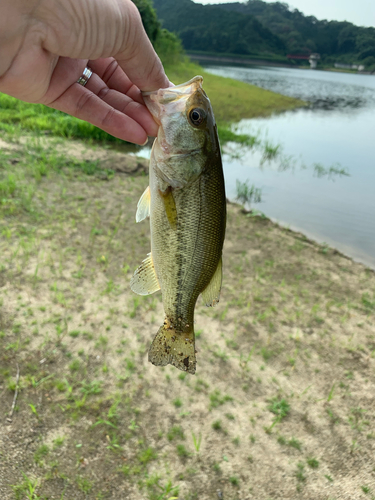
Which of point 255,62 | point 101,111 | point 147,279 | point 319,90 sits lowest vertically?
point 147,279

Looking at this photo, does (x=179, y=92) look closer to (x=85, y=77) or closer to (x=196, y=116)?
(x=196, y=116)

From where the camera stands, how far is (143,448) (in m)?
3.11

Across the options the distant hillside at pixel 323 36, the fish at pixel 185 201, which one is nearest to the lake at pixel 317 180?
the fish at pixel 185 201

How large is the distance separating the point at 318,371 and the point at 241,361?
0.98m

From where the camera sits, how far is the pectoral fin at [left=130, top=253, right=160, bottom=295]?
2.01 m

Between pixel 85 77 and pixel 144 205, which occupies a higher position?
pixel 85 77

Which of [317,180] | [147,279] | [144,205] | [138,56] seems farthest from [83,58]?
[317,180]

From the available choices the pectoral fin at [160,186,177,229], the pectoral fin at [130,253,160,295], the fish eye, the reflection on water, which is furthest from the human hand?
the reflection on water

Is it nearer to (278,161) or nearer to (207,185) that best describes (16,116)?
(278,161)

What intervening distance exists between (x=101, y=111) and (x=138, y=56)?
462 mm

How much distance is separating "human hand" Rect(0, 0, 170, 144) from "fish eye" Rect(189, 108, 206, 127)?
0.40 metres

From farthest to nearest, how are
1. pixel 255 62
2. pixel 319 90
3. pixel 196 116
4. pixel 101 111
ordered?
pixel 255 62, pixel 319 90, pixel 101 111, pixel 196 116

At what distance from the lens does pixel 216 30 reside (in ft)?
322

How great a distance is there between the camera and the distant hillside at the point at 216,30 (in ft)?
A: 314
